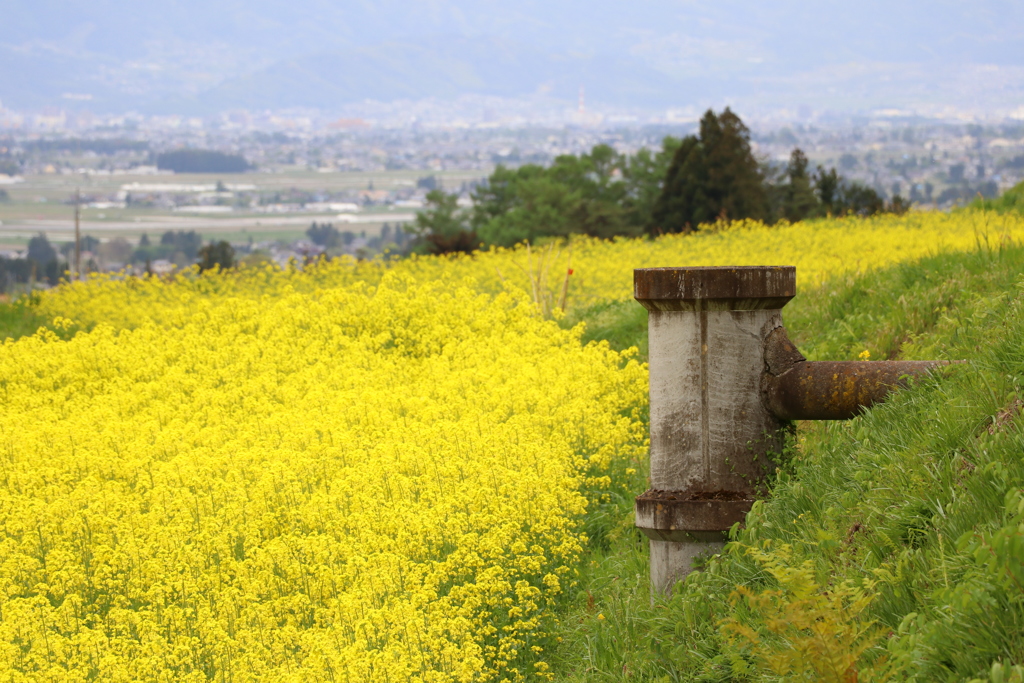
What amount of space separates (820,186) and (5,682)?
100 ft

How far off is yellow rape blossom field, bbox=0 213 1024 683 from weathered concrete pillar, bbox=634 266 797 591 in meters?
0.89

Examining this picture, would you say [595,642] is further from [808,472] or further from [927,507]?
[927,507]

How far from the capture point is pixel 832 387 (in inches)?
155

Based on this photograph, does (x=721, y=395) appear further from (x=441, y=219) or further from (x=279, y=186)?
(x=279, y=186)

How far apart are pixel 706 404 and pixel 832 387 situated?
54 cm

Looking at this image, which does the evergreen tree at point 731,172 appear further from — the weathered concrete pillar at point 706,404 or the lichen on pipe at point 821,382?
the weathered concrete pillar at point 706,404

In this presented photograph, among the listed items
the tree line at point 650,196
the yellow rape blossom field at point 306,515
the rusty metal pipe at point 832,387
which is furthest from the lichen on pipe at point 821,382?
the tree line at point 650,196

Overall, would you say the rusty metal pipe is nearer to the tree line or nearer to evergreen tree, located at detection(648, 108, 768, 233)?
the tree line

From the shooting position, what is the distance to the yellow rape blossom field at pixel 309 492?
4.18 meters

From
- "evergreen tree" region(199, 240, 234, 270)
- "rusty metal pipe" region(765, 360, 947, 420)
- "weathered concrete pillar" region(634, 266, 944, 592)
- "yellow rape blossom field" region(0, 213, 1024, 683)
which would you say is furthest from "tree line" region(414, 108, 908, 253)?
"weathered concrete pillar" region(634, 266, 944, 592)

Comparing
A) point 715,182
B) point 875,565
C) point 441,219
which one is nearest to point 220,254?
point 441,219

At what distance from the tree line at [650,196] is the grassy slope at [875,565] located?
2050cm

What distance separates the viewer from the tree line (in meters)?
27.1

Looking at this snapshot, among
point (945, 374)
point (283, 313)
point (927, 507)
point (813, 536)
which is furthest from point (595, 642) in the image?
point (283, 313)
